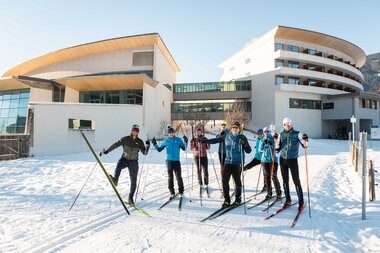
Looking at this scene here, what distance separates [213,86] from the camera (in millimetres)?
36781

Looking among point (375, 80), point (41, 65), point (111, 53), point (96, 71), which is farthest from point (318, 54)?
point (375, 80)

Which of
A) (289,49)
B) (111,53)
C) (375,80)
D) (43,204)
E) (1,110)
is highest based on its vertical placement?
(375,80)

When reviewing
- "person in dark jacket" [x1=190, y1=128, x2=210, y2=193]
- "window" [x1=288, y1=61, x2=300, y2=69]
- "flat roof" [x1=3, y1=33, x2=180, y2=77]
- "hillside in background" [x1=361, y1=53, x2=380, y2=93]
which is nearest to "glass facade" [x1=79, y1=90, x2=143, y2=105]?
"flat roof" [x1=3, y1=33, x2=180, y2=77]

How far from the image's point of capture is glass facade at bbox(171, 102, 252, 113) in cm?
3462

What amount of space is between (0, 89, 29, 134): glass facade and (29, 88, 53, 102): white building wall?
0.78m

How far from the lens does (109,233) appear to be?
140 inches

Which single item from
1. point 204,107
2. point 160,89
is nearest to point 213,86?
point 204,107

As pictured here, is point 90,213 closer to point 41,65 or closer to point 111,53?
point 111,53

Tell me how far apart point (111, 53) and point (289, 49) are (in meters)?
26.6

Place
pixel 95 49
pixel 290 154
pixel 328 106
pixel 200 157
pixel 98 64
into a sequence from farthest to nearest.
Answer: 1. pixel 328 106
2. pixel 98 64
3. pixel 95 49
4. pixel 200 157
5. pixel 290 154

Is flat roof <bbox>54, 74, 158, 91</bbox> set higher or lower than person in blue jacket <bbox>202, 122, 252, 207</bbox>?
higher

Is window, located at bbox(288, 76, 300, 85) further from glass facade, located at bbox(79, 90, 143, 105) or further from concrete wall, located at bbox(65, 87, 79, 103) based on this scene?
concrete wall, located at bbox(65, 87, 79, 103)

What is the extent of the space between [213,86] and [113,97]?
1802 cm

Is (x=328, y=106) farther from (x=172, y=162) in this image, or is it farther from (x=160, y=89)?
(x=172, y=162)
